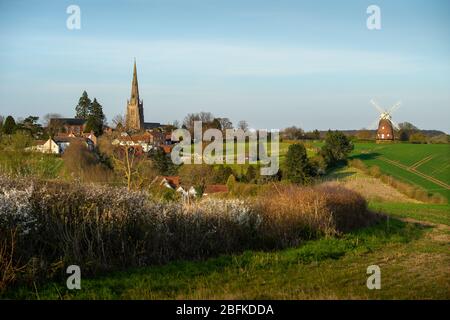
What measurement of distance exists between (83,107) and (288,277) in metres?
109

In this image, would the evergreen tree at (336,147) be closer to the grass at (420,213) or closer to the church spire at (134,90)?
the grass at (420,213)

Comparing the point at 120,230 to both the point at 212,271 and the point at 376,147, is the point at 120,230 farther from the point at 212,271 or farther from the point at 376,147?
the point at 376,147

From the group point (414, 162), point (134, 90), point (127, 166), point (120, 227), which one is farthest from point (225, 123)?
point (120, 227)

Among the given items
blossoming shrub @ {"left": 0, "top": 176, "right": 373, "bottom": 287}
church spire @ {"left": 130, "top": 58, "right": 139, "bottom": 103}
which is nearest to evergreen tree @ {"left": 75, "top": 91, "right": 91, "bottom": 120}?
church spire @ {"left": 130, "top": 58, "right": 139, "bottom": 103}

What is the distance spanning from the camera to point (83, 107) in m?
112

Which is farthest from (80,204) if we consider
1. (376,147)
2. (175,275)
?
(376,147)

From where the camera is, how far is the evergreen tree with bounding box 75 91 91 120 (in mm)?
109762

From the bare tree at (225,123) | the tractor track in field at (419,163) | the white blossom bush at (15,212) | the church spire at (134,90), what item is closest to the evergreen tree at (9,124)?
the bare tree at (225,123)

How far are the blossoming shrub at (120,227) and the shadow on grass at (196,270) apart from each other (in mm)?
497

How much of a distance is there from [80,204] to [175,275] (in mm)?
2703

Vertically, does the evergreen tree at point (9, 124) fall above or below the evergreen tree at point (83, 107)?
below

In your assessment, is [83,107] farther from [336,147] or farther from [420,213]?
[420,213]

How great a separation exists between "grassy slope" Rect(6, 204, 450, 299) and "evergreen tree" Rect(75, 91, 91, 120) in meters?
102

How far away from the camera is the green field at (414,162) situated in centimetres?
5103
